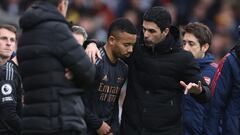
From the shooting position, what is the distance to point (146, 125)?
8336 millimetres

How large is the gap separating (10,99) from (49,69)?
3.81 feet

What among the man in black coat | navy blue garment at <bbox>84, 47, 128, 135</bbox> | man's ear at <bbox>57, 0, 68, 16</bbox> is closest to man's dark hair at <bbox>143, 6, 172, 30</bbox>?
the man in black coat

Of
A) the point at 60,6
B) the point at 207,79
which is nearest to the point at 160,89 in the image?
the point at 207,79

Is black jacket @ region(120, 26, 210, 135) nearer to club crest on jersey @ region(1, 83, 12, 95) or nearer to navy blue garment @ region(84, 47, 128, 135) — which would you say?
navy blue garment @ region(84, 47, 128, 135)

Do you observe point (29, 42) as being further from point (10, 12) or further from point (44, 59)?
point (10, 12)

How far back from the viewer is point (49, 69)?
734cm

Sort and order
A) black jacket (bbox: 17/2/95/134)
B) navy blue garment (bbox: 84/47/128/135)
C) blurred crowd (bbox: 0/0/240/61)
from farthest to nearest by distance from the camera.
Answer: blurred crowd (bbox: 0/0/240/61) < navy blue garment (bbox: 84/47/128/135) < black jacket (bbox: 17/2/95/134)

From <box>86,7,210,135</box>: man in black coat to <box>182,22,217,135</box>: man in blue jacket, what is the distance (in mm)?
564

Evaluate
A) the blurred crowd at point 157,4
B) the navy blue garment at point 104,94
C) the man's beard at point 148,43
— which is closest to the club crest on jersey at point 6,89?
the navy blue garment at point 104,94

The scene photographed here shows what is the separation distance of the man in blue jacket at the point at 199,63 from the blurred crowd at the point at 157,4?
689 centimetres

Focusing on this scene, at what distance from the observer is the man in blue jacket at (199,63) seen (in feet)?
29.6

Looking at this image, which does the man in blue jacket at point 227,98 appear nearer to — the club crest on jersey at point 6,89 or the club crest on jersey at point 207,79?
the club crest on jersey at point 207,79

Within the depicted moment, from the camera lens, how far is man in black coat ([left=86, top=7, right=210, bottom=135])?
8.32 meters

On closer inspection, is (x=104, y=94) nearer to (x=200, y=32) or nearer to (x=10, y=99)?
(x=10, y=99)
